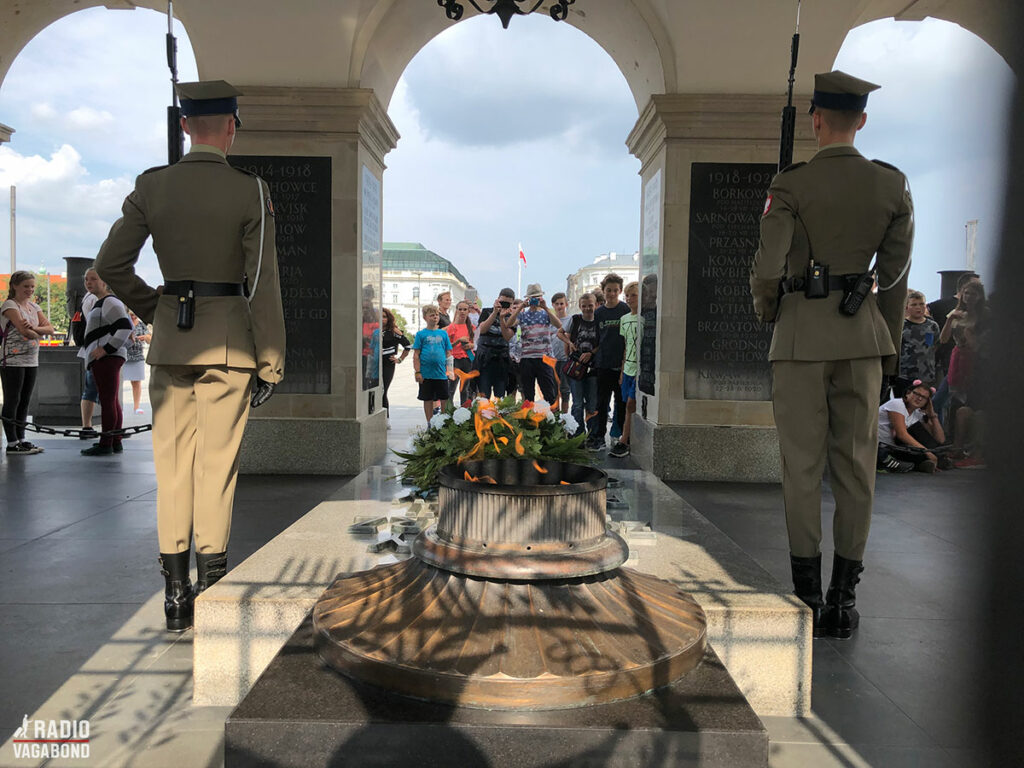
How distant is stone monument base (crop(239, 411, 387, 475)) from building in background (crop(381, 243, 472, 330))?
6638 cm

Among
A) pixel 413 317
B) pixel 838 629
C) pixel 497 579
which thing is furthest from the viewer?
pixel 413 317

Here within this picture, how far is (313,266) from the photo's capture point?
7.02m

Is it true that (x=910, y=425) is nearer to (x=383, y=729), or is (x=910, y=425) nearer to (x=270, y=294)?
(x=270, y=294)

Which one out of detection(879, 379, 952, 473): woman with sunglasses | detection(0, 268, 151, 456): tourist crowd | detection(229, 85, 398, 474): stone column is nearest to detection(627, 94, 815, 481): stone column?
detection(879, 379, 952, 473): woman with sunglasses

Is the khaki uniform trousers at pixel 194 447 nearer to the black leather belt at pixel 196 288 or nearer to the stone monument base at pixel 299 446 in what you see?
the black leather belt at pixel 196 288

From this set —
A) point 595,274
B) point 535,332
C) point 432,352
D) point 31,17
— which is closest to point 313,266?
point 432,352

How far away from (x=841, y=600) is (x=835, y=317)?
1202 mm

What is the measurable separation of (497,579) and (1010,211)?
1637mm

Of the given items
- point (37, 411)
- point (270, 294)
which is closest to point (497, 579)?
point (270, 294)

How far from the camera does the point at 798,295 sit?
10.8 ft

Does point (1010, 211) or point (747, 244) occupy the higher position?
point (747, 244)

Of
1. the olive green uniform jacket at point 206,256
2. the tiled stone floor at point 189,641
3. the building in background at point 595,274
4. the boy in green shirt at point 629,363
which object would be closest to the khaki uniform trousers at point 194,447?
the olive green uniform jacket at point 206,256

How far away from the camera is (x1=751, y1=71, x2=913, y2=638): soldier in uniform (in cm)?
319

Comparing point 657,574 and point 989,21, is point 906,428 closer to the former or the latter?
point 657,574
